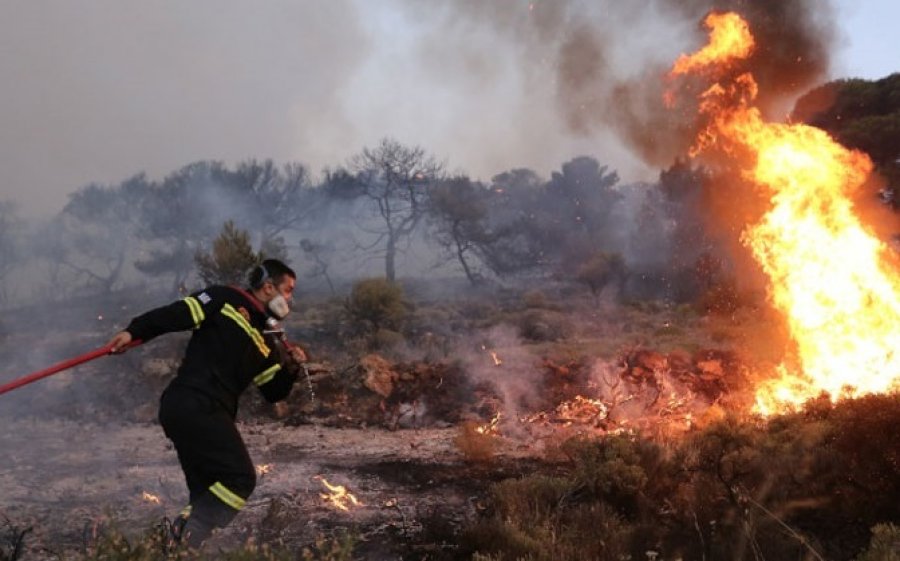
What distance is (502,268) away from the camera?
110 ft

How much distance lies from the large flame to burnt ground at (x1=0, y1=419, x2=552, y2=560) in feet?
14.8

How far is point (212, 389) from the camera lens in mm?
4070

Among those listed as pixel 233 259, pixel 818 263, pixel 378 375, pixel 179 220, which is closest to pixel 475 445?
pixel 378 375

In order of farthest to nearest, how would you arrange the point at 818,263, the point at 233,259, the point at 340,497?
1. the point at 233,259
2. the point at 818,263
3. the point at 340,497

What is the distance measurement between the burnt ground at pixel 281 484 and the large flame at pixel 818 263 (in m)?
4.52

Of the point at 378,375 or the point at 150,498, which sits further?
the point at 378,375

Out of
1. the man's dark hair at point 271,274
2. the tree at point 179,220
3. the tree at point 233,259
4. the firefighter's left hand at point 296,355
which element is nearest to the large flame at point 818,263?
the firefighter's left hand at point 296,355

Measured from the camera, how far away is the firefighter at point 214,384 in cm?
388

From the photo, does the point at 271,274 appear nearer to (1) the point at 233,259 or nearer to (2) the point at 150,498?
(2) the point at 150,498

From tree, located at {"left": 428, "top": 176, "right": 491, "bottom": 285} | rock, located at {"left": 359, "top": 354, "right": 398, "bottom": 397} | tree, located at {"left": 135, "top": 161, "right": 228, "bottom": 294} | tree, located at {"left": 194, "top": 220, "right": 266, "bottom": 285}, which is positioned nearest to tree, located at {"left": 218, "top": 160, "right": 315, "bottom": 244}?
tree, located at {"left": 135, "top": 161, "right": 228, "bottom": 294}

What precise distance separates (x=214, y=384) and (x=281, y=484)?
2.77 m

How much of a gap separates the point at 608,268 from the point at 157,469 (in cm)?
2288

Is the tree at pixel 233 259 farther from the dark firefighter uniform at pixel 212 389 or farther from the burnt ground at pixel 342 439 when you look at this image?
the dark firefighter uniform at pixel 212 389

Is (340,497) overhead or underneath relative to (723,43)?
underneath
